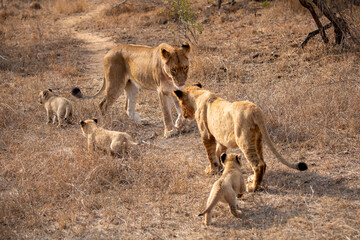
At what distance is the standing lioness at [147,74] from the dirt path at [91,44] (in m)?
2.66

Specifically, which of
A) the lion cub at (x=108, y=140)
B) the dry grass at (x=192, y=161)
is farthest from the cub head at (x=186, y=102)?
the lion cub at (x=108, y=140)

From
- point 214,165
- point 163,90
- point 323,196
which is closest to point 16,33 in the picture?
point 163,90

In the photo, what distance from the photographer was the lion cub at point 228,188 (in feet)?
12.0

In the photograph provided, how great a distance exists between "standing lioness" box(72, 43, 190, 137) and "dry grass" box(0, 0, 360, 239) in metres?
0.34

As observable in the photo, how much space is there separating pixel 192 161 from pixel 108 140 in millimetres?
1125

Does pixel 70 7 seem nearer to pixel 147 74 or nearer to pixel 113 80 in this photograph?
pixel 113 80

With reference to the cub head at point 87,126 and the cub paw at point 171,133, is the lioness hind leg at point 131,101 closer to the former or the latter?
the cub paw at point 171,133

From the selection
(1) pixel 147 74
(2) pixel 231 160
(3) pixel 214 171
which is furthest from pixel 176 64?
(2) pixel 231 160

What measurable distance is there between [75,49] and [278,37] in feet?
18.3

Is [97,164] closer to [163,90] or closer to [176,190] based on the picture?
[176,190]

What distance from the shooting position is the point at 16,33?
14.0m

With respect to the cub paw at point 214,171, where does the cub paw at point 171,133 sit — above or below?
below

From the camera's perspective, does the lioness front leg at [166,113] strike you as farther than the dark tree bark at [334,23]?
No

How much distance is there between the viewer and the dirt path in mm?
10078
